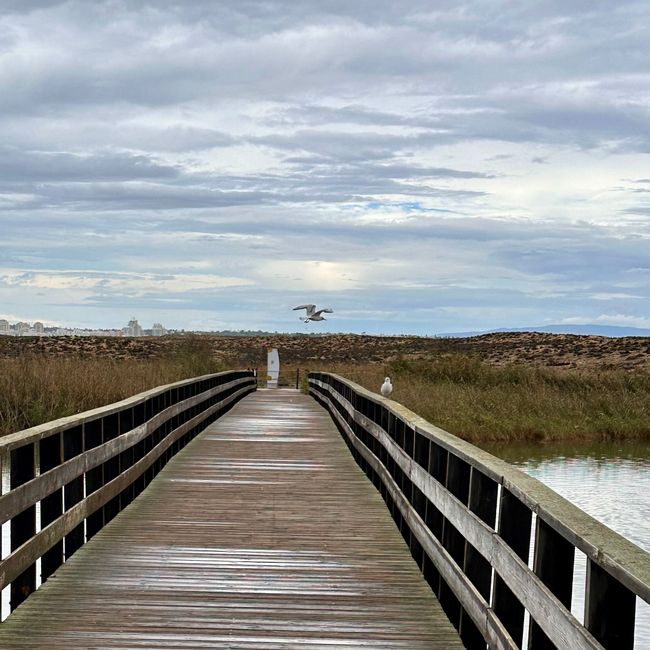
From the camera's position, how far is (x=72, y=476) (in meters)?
6.64

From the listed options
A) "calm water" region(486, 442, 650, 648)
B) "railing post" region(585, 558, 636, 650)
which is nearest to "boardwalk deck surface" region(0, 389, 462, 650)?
"railing post" region(585, 558, 636, 650)

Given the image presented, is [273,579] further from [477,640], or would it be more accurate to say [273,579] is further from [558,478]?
[558,478]

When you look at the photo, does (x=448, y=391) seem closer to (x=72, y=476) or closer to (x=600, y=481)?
(x=600, y=481)

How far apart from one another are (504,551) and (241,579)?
107 inches

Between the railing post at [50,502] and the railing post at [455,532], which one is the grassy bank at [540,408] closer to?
the railing post at [50,502]

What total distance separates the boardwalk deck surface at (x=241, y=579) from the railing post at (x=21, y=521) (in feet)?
0.33

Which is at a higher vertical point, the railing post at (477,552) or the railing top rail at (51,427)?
the railing top rail at (51,427)

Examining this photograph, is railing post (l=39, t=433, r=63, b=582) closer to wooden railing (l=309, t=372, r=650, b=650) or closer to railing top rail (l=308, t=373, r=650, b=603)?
wooden railing (l=309, t=372, r=650, b=650)

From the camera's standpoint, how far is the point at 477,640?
→ 495cm

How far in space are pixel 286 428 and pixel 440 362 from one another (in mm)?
19249

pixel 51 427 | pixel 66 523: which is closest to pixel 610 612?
pixel 51 427

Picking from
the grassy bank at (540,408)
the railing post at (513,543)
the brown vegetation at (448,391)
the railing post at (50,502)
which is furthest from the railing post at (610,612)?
the grassy bank at (540,408)

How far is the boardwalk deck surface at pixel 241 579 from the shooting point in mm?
5211

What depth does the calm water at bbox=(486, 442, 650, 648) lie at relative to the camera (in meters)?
12.5
